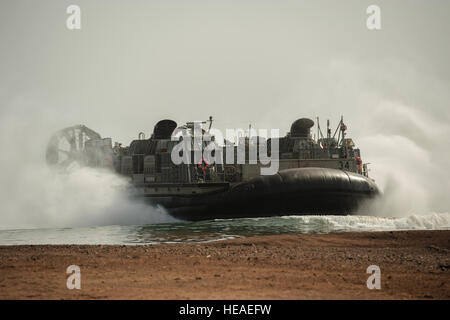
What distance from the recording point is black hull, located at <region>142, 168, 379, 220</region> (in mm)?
15680

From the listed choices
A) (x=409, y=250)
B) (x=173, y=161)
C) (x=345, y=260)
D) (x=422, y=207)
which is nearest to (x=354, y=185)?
(x=422, y=207)

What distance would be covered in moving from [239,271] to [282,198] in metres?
A: 11.1

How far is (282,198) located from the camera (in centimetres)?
1566

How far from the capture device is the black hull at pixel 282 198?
15.7 meters

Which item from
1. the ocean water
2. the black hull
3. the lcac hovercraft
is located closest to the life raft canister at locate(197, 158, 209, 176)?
the lcac hovercraft

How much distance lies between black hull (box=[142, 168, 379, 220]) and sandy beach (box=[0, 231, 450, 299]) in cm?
781

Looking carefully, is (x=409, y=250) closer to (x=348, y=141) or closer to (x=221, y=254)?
(x=221, y=254)

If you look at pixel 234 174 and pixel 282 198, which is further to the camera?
pixel 234 174

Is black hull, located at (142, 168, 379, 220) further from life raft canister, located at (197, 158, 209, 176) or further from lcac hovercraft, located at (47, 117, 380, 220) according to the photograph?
life raft canister, located at (197, 158, 209, 176)

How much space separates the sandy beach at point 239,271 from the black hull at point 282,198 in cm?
781

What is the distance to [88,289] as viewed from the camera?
3859mm

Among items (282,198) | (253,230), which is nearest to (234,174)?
(282,198)

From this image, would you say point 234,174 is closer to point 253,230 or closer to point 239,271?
point 253,230

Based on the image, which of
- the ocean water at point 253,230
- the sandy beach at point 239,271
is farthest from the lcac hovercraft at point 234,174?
the sandy beach at point 239,271
